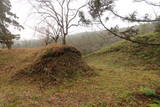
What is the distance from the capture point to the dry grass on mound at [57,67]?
565 centimetres

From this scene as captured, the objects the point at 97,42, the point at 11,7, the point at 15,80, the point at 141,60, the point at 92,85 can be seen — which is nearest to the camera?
the point at 92,85

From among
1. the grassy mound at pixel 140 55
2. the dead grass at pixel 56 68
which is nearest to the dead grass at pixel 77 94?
the dead grass at pixel 56 68

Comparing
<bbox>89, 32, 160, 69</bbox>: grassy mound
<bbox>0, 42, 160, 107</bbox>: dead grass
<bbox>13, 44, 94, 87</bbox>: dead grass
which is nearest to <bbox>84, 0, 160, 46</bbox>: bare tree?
<bbox>0, 42, 160, 107</bbox>: dead grass

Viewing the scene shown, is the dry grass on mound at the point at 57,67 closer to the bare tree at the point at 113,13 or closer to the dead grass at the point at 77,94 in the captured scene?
the dead grass at the point at 77,94

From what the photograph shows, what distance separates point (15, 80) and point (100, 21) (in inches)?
175

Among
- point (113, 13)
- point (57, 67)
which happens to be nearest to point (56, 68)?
point (57, 67)

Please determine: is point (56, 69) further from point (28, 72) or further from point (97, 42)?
point (97, 42)

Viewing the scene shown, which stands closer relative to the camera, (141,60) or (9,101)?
(9,101)

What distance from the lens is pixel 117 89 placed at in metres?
4.67

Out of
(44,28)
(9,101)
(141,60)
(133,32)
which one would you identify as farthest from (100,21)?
(44,28)

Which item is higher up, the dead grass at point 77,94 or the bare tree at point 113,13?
the bare tree at point 113,13

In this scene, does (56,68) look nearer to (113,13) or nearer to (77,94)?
(77,94)

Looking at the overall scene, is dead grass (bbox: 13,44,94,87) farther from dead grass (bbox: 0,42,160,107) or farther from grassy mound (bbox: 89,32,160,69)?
grassy mound (bbox: 89,32,160,69)

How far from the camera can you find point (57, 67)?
5.90 metres
